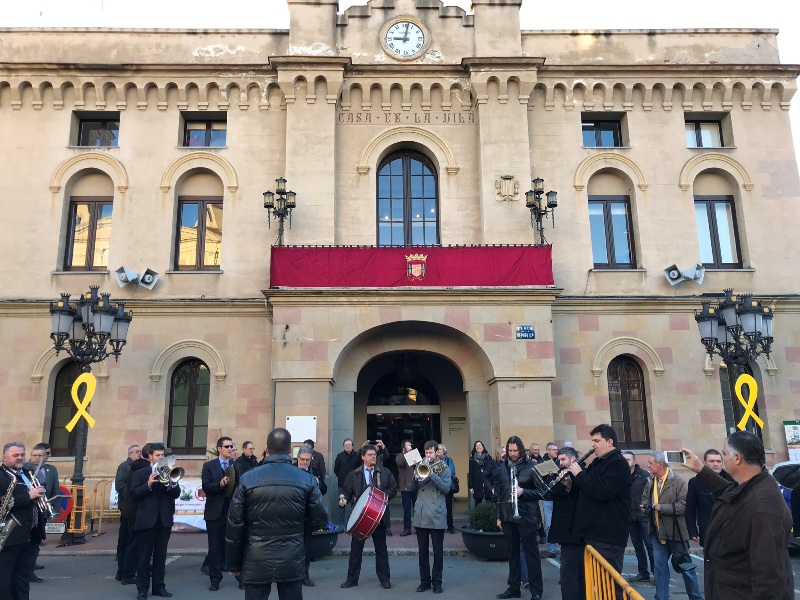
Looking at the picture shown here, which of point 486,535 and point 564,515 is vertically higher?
point 564,515

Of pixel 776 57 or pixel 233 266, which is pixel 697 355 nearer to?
pixel 776 57

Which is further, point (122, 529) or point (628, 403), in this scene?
point (628, 403)

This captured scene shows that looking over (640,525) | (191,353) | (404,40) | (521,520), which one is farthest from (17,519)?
(404,40)

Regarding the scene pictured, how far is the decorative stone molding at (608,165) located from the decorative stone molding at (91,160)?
1294 centimetres

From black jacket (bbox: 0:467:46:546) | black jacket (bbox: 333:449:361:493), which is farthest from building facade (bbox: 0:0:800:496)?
black jacket (bbox: 0:467:46:546)

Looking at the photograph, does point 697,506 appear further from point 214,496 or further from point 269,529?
point 214,496

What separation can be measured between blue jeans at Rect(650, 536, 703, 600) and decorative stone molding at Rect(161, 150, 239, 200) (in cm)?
1438

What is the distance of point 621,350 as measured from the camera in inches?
698

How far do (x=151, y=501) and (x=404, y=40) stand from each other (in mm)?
14927

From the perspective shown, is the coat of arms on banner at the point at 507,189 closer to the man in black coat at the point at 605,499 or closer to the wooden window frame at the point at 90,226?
the wooden window frame at the point at 90,226

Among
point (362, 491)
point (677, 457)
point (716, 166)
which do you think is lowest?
point (362, 491)

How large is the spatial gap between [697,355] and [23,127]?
20.1m

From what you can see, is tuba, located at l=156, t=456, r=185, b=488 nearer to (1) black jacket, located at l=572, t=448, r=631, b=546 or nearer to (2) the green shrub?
(2) the green shrub

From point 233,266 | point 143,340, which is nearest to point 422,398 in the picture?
point 233,266
